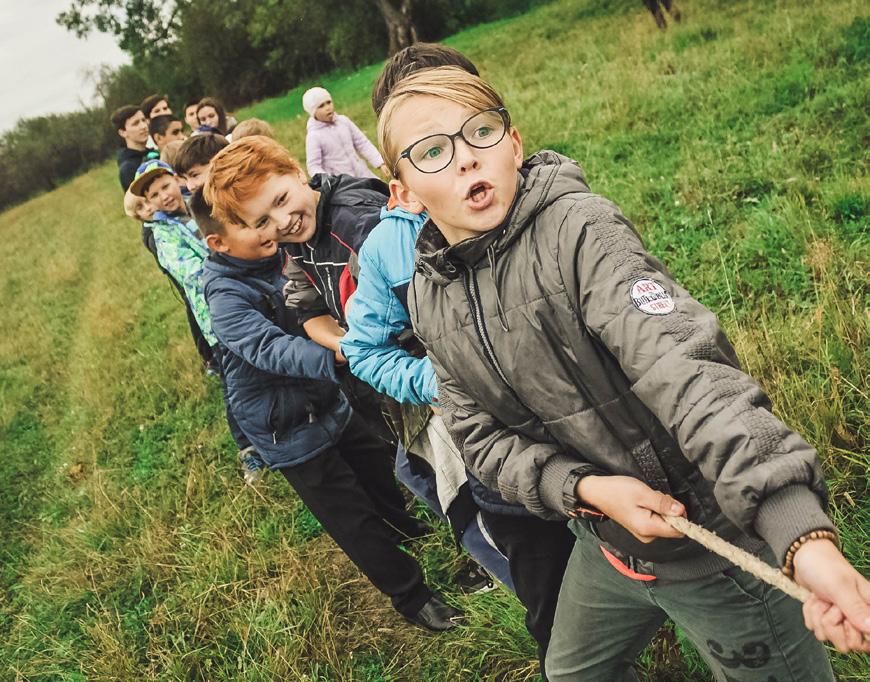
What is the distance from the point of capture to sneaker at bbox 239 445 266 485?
4.20 meters

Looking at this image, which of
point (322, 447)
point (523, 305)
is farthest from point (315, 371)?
point (523, 305)

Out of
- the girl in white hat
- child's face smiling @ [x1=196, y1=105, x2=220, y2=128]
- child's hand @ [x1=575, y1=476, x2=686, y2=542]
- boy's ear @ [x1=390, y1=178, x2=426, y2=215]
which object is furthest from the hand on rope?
child's face smiling @ [x1=196, y1=105, x2=220, y2=128]

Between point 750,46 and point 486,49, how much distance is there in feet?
37.9

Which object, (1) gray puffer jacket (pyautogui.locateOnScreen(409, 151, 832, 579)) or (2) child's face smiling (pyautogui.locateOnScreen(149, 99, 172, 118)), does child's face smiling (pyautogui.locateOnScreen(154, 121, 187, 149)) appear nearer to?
(2) child's face smiling (pyautogui.locateOnScreen(149, 99, 172, 118))

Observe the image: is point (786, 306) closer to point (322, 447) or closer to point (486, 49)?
point (322, 447)

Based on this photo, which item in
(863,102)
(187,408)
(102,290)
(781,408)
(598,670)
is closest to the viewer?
(598,670)

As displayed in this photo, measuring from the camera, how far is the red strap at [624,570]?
1.39m

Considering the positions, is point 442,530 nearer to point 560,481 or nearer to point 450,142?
point 560,481

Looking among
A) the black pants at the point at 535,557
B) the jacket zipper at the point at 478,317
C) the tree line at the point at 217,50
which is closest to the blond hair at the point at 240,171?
the jacket zipper at the point at 478,317

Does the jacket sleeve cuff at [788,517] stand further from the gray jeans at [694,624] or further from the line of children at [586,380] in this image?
the gray jeans at [694,624]

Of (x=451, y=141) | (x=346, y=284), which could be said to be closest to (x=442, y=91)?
(x=451, y=141)

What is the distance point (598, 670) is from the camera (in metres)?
1.61

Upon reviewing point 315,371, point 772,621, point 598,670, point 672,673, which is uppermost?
point 315,371

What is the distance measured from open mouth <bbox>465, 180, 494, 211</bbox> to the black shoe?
2.09 metres
